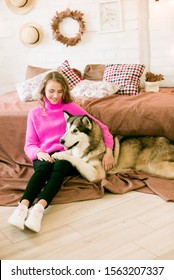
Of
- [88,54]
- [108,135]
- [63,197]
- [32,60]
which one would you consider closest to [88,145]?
[108,135]

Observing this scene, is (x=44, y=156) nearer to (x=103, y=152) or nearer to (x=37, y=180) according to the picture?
(x=37, y=180)

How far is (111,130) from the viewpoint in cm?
288

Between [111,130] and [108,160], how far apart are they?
0.42 metres

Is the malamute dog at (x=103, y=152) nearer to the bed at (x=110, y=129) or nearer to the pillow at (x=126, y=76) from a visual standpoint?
the bed at (x=110, y=129)

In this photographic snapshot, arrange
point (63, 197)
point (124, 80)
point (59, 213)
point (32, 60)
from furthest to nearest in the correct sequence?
point (32, 60) → point (124, 80) → point (63, 197) → point (59, 213)

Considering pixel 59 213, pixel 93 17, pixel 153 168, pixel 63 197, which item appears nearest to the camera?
pixel 59 213

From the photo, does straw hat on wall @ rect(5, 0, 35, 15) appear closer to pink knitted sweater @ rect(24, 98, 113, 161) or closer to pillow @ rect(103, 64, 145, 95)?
pillow @ rect(103, 64, 145, 95)

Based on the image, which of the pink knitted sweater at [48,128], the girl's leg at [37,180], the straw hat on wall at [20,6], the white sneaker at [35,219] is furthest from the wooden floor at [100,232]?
the straw hat on wall at [20,6]

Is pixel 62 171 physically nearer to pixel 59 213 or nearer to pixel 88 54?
pixel 59 213

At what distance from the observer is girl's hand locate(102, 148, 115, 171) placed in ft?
8.32

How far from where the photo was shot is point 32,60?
449cm

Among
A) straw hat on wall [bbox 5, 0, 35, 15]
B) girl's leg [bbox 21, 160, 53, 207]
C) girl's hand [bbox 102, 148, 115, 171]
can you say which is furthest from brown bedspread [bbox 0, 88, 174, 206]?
straw hat on wall [bbox 5, 0, 35, 15]
